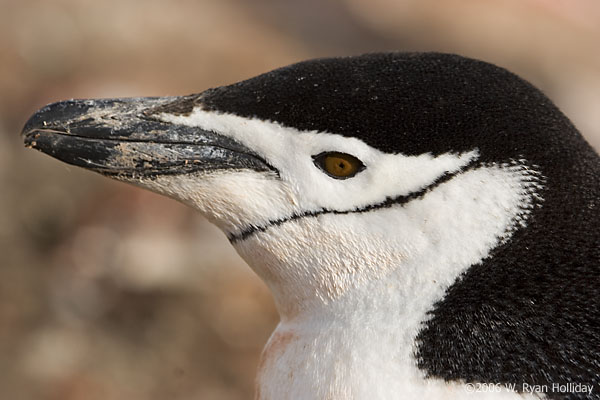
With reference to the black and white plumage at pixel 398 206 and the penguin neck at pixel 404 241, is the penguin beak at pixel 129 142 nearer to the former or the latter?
the black and white plumage at pixel 398 206

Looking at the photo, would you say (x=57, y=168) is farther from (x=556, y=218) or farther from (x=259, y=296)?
(x=556, y=218)

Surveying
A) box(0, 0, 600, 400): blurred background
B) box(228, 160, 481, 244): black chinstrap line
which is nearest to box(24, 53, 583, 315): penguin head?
box(228, 160, 481, 244): black chinstrap line

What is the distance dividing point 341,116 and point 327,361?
24.2 inches

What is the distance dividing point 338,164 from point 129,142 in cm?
57

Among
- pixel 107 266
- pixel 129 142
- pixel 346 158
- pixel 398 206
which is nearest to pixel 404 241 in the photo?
pixel 398 206

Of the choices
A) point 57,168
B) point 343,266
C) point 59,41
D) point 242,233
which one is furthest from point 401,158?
point 59,41

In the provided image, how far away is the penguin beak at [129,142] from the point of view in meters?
2.08

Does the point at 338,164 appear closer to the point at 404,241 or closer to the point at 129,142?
the point at 404,241

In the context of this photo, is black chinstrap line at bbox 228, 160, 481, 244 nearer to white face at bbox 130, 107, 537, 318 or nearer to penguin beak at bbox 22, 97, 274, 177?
white face at bbox 130, 107, 537, 318

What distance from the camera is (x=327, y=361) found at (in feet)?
6.61

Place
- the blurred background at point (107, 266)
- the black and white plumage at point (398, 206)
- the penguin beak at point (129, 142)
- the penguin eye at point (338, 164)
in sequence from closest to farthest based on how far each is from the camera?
the black and white plumage at point (398, 206) < the penguin eye at point (338, 164) < the penguin beak at point (129, 142) < the blurred background at point (107, 266)

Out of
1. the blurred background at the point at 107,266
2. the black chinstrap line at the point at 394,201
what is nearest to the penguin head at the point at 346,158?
the black chinstrap line at the point at 394,201

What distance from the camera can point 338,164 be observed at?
199cm

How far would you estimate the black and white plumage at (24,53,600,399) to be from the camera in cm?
187
